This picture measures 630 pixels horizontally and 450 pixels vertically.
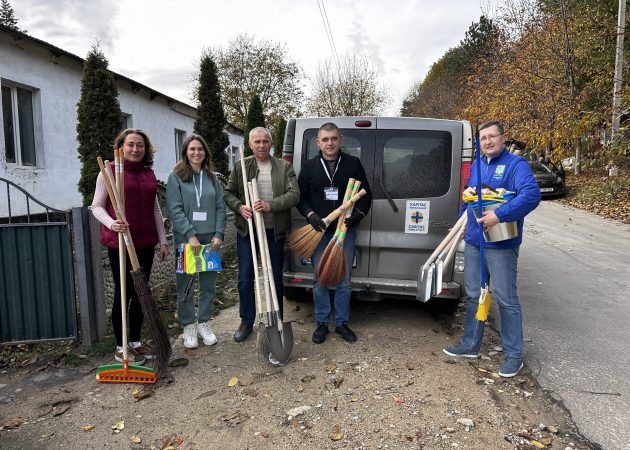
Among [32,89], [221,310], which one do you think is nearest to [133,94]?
[32,89]

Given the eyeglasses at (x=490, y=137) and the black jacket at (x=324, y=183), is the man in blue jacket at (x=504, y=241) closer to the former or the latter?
the eyeglasses at (x=490, y=137)

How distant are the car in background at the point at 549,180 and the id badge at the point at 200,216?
16434mm

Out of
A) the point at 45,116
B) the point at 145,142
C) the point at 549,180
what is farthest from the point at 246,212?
the point at 549,180

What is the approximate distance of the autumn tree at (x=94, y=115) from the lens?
7.87m

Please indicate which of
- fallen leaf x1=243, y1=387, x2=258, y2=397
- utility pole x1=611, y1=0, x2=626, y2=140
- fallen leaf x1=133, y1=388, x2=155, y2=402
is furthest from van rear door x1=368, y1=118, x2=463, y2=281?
utility pole x1=611, y1=0, x2=626, y2=140

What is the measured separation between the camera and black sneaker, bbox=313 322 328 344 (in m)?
4.01

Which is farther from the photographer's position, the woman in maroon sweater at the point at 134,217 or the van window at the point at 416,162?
the van window at the point at 416,162

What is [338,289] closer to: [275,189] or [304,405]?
[275,189]

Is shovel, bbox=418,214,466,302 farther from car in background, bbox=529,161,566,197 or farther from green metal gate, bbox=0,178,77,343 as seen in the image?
car in background, bbox=529,161,566,197

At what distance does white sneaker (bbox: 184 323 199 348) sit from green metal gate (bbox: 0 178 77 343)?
3.21 ft

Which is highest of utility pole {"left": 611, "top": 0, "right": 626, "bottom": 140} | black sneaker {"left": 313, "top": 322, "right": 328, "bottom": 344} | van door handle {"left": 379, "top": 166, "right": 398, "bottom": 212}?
utility pole {"left": 611, "top": 0, "right": 626, "bottom": 140}

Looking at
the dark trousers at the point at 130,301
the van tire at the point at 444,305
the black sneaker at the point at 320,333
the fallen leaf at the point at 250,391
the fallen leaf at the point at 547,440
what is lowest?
the fallen leaf at the point at 547,440

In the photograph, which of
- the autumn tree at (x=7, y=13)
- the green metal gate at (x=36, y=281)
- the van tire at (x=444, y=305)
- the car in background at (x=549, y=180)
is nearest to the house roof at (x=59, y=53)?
the green metal gate at (x=36, y=281)

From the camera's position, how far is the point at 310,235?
152 inches
